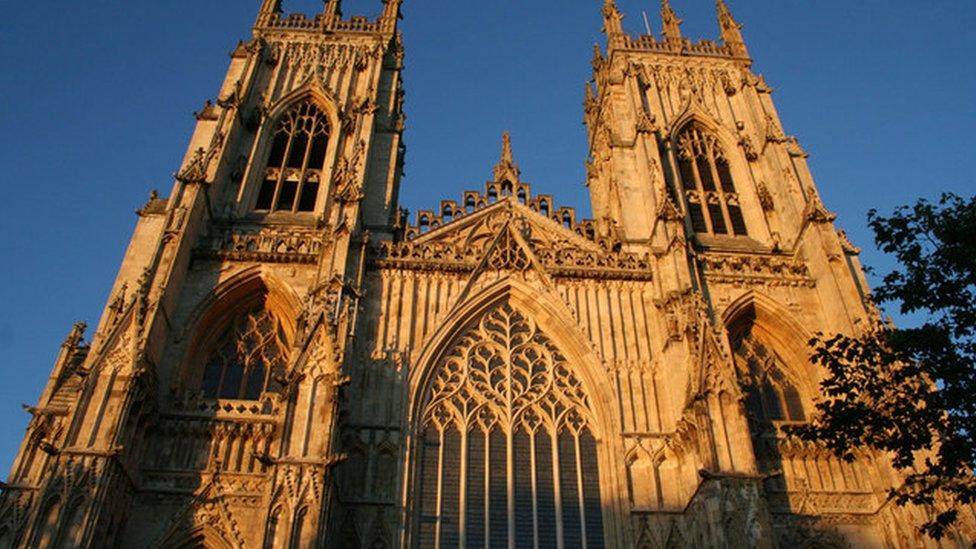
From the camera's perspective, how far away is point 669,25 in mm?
31891

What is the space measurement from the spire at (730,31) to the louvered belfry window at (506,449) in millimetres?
16130

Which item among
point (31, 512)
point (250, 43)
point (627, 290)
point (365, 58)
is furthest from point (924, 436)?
point (250, 43)

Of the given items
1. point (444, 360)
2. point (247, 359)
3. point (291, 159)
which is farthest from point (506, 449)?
point (291, 159)

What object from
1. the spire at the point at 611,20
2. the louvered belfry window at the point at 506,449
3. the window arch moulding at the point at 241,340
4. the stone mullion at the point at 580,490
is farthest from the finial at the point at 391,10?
the stone mullion at the point at 580,490

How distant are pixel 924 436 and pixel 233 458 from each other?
12.3 metres

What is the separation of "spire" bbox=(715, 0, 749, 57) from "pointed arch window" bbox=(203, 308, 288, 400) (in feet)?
65.2

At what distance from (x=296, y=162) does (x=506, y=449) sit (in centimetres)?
1214

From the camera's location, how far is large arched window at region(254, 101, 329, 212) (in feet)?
77.9

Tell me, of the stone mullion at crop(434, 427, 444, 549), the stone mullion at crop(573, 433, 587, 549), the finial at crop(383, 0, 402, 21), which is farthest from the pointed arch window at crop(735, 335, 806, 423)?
the finial at crop(383, 0, 402, 21)

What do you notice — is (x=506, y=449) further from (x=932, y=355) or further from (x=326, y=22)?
(x=326, y=22)

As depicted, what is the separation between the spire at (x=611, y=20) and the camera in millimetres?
30453

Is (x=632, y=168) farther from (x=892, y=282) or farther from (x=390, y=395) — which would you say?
(x=892, y=282)

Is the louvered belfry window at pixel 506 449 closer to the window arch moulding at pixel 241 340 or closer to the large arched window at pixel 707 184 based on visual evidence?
the window arch moulding at pixel 241 340

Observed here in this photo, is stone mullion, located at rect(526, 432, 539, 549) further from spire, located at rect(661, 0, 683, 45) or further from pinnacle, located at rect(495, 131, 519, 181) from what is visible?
spire, located at rect(661, 0, 683, 45)
